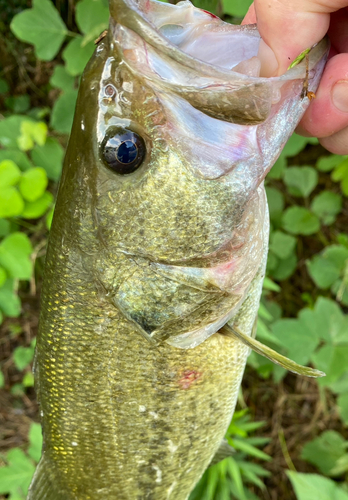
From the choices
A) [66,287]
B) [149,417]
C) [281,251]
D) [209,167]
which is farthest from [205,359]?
[281,251]

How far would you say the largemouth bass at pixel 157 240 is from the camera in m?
0.84

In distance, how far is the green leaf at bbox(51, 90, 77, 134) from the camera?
225 centimetres

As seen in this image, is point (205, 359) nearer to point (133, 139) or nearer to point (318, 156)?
point (133, 139)

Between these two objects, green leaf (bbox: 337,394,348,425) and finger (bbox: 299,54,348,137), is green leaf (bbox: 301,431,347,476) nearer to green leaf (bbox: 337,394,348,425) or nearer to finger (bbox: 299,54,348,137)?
green leaf (bbox: 337,394,348,425)

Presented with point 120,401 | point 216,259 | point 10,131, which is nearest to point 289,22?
point 216,259

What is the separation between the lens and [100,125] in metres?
0.90

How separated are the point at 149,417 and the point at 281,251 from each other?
161cm

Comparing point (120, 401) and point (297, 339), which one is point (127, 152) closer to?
point (120, 401)

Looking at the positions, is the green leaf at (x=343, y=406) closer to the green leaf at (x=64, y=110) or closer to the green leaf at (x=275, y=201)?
the green leaf at (x=275, y=201)

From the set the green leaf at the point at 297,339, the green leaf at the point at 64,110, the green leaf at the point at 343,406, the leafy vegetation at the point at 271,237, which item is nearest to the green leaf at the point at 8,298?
the leafy vegetation at the point at 271,237

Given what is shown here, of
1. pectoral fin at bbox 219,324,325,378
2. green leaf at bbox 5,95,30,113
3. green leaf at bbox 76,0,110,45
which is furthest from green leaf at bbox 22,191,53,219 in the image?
pectoral fin at bbox 219,324,325,378

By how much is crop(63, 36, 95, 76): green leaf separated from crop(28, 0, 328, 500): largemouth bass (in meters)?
1.37

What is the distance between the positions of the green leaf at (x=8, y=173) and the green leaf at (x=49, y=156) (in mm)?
220

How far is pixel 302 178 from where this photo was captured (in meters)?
2.50
